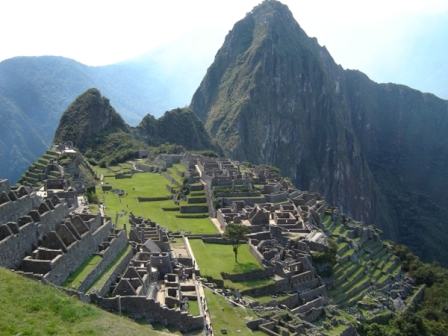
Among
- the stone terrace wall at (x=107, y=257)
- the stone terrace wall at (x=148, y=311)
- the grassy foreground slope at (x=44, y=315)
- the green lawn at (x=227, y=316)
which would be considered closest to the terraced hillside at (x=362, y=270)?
the green lawn at (x=227, y=316)

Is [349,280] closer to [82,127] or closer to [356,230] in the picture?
[356,230]

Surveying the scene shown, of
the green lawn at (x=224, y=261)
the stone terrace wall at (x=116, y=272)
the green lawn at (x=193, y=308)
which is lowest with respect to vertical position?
the green lawn at (x=224, y=261)

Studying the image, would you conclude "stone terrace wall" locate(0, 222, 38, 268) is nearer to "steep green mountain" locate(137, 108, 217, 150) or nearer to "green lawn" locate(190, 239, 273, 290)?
"green lawn" locate(190, 239, 273, 290)

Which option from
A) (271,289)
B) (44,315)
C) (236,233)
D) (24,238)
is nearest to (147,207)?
(236,233)

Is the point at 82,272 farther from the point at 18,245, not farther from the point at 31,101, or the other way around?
the point at 31,101

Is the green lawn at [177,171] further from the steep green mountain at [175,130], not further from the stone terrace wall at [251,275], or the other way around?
the steep green mountain at [175,130]

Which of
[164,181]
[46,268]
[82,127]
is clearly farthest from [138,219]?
[82,127]

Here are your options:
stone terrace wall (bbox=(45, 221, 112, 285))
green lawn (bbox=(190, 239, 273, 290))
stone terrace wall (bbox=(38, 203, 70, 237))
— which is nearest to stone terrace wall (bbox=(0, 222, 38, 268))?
stone terrace wall (bbox=(38, 203, 70, 237))
